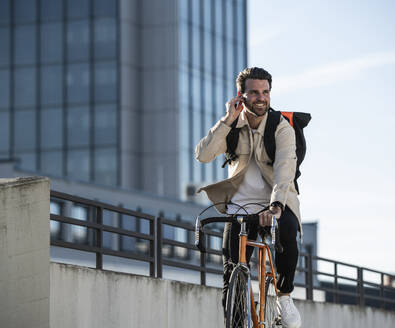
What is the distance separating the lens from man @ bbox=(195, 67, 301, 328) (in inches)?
284

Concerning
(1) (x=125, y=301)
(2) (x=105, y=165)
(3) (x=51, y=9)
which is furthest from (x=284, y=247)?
(3) (x=51, y=9)

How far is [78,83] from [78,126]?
7.81 feet

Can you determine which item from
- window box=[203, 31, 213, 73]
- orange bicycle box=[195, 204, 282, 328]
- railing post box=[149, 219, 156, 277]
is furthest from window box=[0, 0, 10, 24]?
orange bicycle box=[195, 204, 282, 328]

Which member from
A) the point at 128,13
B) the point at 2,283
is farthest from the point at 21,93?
the point at 2,283

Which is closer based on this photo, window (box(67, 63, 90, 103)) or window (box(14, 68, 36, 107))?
window (box(67, 63, 90, 103))

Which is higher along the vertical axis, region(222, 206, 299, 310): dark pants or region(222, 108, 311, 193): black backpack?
region(222, 108, 311, 193): black backpack

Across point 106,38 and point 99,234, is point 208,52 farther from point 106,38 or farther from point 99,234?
point 99,234

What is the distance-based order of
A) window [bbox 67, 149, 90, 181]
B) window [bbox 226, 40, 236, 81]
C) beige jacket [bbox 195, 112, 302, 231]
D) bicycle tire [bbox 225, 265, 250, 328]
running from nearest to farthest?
bicycle tire [bbox 225, 265, 250, 328]
beige jacket [bbox 195, 112, 302, 231]
window [bbox 67, 149, 90, 181]
window [bbox 226, 40, 236, 81]

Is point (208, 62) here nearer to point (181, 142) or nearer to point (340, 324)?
point (181, 142)

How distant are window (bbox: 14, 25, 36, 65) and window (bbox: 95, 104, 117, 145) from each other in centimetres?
511

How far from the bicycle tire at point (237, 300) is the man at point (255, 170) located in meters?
0.31

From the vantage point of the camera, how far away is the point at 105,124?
5659 centimetres

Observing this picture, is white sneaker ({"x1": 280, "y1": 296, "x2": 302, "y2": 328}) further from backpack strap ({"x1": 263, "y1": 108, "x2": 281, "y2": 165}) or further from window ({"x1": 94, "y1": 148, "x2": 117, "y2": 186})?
window ({"x1": 94, "y1": 148, "x2": 117, "y2": 186})

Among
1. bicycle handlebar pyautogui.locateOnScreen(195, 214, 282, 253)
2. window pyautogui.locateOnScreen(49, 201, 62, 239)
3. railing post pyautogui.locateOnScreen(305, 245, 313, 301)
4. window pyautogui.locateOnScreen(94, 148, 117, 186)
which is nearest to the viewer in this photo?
bicycle handlebar pyautogui.locateOnScreen(195, 214, 282, 253)
